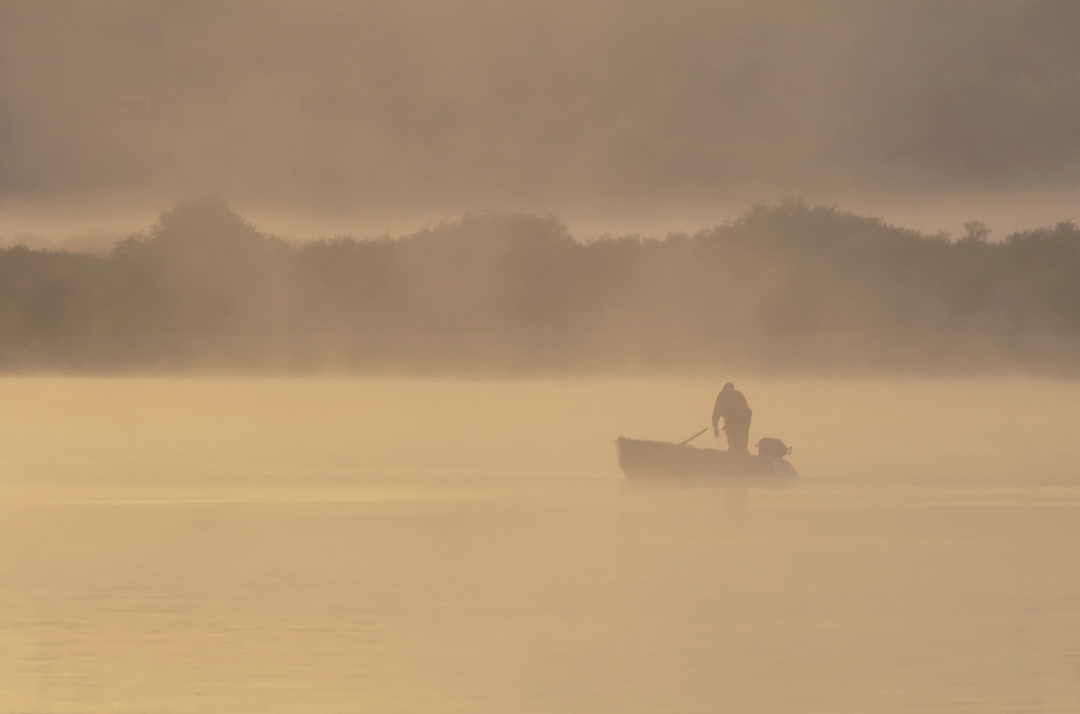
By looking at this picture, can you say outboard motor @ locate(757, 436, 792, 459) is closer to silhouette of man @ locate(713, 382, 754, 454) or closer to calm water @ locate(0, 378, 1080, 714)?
silhouette of man @ locate(713, 382, 754, 454)

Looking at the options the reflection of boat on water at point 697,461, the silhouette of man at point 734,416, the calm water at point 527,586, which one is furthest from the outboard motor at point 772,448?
the calm water at point 527,586

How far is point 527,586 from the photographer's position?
20641 mm

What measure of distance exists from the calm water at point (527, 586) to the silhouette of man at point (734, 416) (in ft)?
3.44

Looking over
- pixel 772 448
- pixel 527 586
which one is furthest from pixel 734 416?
pixel 527 586

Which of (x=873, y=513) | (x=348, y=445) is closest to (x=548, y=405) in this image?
(x=348, y=445)

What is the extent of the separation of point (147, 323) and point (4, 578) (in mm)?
115690

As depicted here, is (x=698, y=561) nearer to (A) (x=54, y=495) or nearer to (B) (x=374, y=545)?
(B) (x=374, y=545)

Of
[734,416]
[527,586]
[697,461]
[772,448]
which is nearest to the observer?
[527,586]

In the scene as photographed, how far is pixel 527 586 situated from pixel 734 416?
1668cm

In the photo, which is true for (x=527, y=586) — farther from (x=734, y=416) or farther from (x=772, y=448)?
(x=772, y=448)

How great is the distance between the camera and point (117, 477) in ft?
134

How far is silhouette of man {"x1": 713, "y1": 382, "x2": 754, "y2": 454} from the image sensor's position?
36.5 m

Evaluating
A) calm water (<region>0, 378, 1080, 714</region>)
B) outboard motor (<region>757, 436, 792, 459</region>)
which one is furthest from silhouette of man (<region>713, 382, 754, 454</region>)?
calm water (<region>0, 378, 1080, 714</region>)

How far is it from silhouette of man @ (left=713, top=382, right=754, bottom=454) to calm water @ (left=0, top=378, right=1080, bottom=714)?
105cm
